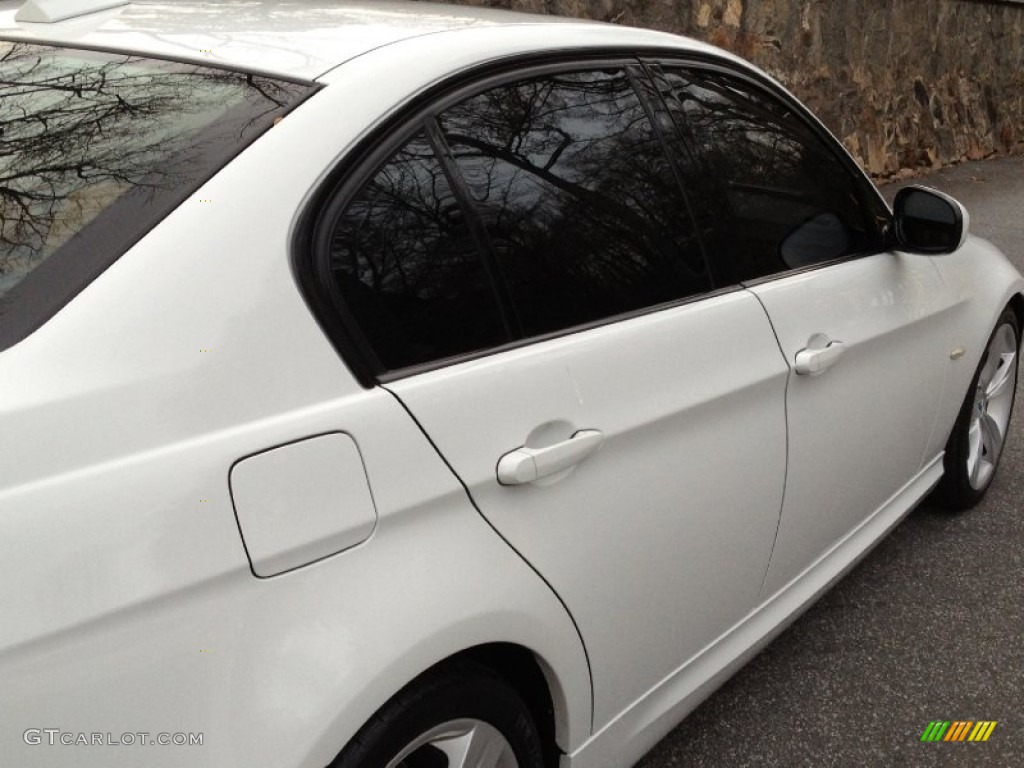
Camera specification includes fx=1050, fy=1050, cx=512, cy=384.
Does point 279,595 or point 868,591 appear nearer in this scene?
point 279,595

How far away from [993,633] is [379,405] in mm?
2437

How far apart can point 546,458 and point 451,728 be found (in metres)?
0.46

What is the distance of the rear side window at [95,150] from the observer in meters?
1.43

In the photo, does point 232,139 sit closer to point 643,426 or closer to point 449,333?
point 449,333

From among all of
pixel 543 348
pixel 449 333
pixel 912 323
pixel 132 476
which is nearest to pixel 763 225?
pixel 912 323

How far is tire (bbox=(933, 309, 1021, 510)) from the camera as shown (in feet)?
12.0

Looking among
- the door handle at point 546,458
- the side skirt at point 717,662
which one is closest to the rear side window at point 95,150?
the door handle at point 546,458

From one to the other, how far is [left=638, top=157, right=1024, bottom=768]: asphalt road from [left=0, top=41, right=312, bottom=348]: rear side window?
1824mm

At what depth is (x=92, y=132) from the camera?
5.46 feet

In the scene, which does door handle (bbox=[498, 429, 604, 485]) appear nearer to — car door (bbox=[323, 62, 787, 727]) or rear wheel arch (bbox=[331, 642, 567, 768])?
car door (bbox=[323, 62, 787, 727])

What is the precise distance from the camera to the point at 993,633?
3.18 meters

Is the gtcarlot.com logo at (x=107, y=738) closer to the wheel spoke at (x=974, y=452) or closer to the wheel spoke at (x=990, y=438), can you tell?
the wheel spoke at (x=974, y=452)

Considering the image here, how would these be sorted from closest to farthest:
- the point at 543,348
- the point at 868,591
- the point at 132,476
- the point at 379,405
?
the point at 132,476
the point at 379,405
the point at 543,348
the point at 868,591

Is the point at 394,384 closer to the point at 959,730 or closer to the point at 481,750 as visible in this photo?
the point at 481,750
